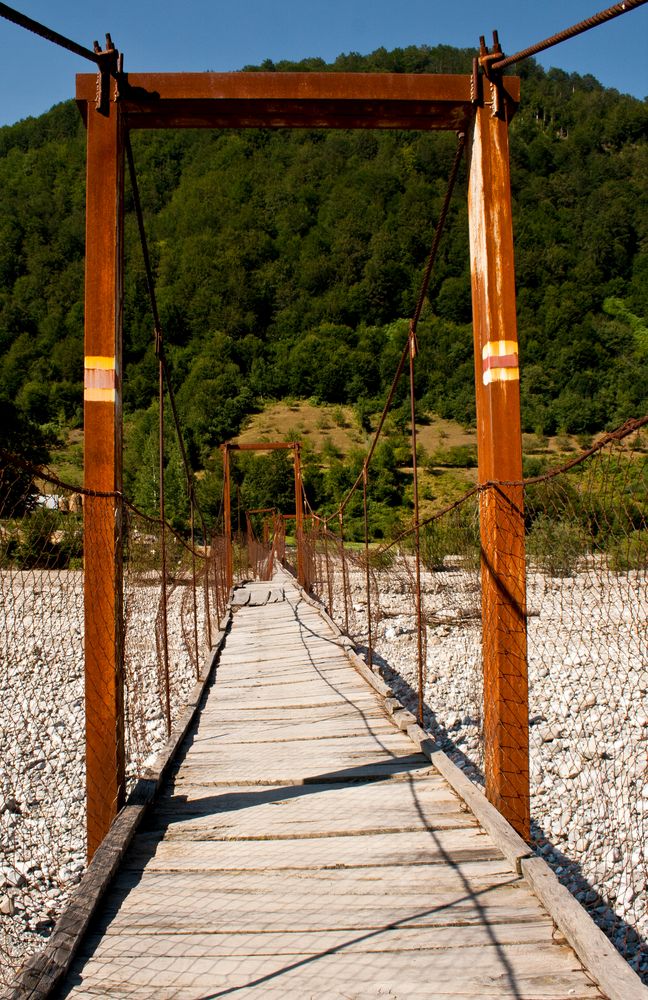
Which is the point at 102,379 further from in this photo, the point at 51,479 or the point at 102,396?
the point at 51,479

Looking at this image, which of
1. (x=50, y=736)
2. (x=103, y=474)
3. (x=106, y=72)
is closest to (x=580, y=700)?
(x=50, y=736)

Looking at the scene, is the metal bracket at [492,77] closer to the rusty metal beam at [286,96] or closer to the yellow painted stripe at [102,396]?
the rusty metal beam at [286,96]

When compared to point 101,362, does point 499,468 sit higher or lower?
lower

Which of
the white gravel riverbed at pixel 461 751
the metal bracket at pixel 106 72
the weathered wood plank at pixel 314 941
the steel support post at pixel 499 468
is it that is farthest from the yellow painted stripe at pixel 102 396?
the weathered wood plank at pixel 314 941

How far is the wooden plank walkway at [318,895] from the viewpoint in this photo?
1256 millimetres

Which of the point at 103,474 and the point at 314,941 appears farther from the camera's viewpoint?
the point at 103,474

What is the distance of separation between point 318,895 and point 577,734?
3272mm

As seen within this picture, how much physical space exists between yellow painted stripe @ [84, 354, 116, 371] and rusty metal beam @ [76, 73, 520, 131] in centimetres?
72

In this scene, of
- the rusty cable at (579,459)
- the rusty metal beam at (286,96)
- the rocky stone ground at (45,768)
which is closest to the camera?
the rusty cable at (579,459)

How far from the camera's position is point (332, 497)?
3341cm

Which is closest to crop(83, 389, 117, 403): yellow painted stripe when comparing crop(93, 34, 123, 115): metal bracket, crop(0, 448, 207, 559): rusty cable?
crop(0, 448, 207, 559): rusty cable

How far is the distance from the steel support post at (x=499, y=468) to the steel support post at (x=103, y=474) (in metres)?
0.99

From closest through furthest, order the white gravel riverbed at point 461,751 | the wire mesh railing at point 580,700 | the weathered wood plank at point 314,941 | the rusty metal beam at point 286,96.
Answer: the weathered wood plank at point 314,941
the rusty metal beam at point 286,96
the wire mesh railing at point 580,700
the white gravel riverbed at point 461,751

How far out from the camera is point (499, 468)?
6.65ft
